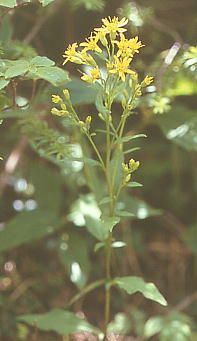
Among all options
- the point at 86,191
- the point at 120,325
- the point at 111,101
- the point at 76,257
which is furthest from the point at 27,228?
the point at 111,101

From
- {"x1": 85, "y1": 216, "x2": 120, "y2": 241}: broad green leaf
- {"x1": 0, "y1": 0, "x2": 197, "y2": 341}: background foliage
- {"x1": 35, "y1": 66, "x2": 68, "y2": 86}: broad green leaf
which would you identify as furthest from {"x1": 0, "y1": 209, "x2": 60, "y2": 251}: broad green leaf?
{"x1": 35, "y1": 66, "x2": 68, "y2": 86}: broad green leaf

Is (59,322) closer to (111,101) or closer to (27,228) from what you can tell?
(27,228)

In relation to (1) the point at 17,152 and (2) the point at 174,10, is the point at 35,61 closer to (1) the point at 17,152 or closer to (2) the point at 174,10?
(1) the point at 17,152

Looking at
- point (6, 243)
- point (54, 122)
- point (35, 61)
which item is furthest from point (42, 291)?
point (35, 61)

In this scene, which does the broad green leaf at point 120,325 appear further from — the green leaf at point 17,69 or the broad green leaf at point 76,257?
the green leaf at point 17,69

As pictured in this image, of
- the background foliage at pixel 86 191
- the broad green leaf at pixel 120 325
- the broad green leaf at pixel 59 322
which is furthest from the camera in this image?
the broad green leaf at pixel 120 325

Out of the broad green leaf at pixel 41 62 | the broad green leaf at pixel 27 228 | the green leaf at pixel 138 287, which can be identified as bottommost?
the broad green leaf at pixel 27 228

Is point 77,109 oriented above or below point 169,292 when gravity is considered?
above

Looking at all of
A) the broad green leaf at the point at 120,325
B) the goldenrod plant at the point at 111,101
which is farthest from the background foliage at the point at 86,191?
the goldenrod plant at the point at 111,101
